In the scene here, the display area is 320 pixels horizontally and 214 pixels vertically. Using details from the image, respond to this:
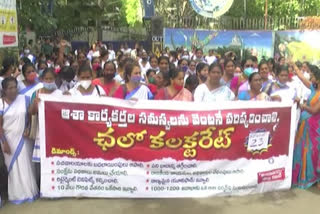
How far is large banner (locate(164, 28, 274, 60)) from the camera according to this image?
17.3m

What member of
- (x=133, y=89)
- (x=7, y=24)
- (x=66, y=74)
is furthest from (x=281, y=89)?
(x=7, y=24)

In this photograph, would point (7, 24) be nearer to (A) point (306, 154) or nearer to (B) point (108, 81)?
(B) point (108, 81)

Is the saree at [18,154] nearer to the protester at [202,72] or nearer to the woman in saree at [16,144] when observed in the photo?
the woman in saree at [16,144]

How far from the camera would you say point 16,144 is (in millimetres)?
4504

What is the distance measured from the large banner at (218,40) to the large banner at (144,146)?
13003 mm

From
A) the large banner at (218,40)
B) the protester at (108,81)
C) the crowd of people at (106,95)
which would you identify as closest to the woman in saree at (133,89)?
the crowd of people at (106,95)

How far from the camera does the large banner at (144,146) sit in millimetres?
4496

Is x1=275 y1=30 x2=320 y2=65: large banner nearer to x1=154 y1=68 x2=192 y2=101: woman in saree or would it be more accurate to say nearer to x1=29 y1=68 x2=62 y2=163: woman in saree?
x1=154 y1=68 x2=192 y2=101: woman in saree

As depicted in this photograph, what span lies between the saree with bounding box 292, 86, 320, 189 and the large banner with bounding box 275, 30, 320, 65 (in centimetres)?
1106

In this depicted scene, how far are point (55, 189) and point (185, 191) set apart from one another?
1408 mm

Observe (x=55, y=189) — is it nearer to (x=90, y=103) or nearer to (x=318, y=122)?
(x=90, y=103)

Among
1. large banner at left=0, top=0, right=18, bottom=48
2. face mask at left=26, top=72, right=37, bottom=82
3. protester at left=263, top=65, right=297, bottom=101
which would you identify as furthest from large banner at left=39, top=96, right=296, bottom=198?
large banner at left=0, top=0, right=18, bottom=48

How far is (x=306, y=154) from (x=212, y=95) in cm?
135

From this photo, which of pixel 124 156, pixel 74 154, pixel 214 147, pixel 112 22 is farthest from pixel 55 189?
pixel 112 22
